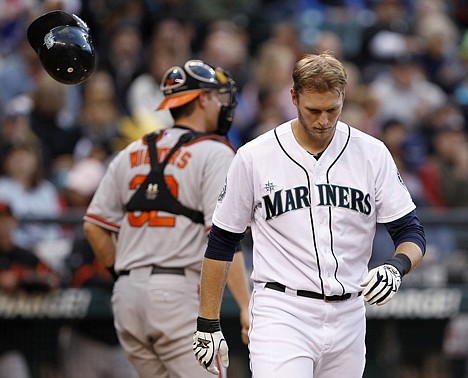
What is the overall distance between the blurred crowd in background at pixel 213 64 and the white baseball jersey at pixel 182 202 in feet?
8.36

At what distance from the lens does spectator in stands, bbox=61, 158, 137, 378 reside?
325 inches

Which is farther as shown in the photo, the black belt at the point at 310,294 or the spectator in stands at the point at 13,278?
the spectator in stands at the point at 13,278

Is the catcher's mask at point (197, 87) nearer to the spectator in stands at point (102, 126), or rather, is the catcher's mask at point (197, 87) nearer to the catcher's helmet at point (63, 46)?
the catcher's helmet at point (63, 46)

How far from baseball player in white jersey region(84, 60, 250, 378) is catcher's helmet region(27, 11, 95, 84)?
1.91ft

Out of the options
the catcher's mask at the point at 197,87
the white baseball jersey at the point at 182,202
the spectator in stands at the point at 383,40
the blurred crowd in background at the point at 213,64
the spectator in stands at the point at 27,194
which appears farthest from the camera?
the spectator in stands at the point at 383,40

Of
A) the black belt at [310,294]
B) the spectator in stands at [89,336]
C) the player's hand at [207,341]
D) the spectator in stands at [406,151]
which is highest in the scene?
the black belt at [310,294]

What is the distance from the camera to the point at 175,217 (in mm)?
5938

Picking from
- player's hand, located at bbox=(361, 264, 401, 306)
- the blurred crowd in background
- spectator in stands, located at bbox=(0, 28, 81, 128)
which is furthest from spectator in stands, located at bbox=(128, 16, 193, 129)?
player's hand, located at bbox=(361, 264, 401, 306)

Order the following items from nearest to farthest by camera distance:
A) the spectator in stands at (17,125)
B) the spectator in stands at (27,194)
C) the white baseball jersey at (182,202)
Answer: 1. the white baseball jersey at (182,202)
2. the spectator in stands at (27,194)
3. the spectator in stands at (17,125)

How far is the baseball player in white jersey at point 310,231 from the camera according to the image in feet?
16.2

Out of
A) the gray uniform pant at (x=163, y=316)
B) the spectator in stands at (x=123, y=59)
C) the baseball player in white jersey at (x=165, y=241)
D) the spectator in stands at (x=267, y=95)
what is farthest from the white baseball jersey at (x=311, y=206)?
the spectator in stands at (x=123, y=59)

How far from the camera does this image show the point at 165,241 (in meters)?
5.92

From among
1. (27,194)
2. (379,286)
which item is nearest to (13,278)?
(27,194)

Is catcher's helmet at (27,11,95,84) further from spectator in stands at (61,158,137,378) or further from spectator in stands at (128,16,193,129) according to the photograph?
spectator in stands at (128,16,193,129)
